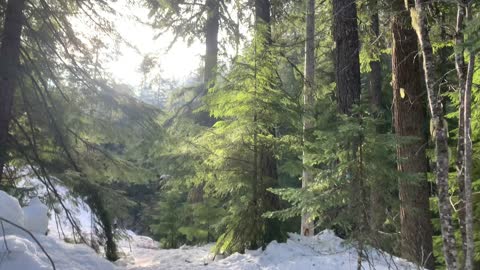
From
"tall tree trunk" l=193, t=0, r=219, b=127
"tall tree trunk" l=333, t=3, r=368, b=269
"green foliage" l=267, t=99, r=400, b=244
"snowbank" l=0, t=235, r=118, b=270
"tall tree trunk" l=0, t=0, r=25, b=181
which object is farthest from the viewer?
"tall tree trunk" l=193, t=0, r=219, b=127

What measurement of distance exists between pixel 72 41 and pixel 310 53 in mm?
5009

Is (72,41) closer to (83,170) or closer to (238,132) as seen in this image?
(83,170)

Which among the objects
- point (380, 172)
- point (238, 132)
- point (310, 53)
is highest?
point (310, 53)

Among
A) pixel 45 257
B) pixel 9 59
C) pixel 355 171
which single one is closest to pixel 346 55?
pixel 355 171

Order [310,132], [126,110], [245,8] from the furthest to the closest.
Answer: [245,8]
[310,132]
[126,110]

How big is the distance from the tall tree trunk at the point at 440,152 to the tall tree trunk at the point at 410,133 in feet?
5.27

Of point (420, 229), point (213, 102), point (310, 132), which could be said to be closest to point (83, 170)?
point (213, 102)

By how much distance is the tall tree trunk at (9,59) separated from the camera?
5988 mm

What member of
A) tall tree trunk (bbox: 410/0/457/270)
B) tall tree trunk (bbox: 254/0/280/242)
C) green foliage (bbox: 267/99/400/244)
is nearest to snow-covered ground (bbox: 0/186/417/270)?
tall tree trunk (bbox: 254/0/280/242)

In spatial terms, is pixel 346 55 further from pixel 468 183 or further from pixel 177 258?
pixel 177 258

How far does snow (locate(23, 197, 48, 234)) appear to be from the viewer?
5.80 meters

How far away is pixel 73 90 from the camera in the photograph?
682cm

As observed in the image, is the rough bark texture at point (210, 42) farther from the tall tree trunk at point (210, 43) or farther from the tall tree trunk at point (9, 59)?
the tall tree trunk at point (9, 59)

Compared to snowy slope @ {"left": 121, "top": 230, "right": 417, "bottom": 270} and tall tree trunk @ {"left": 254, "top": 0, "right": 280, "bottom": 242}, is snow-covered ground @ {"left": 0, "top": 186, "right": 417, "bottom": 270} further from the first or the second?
tall tree trunk @ {"left": 254, "top": 0, "right": 280, "bottom": 242}
